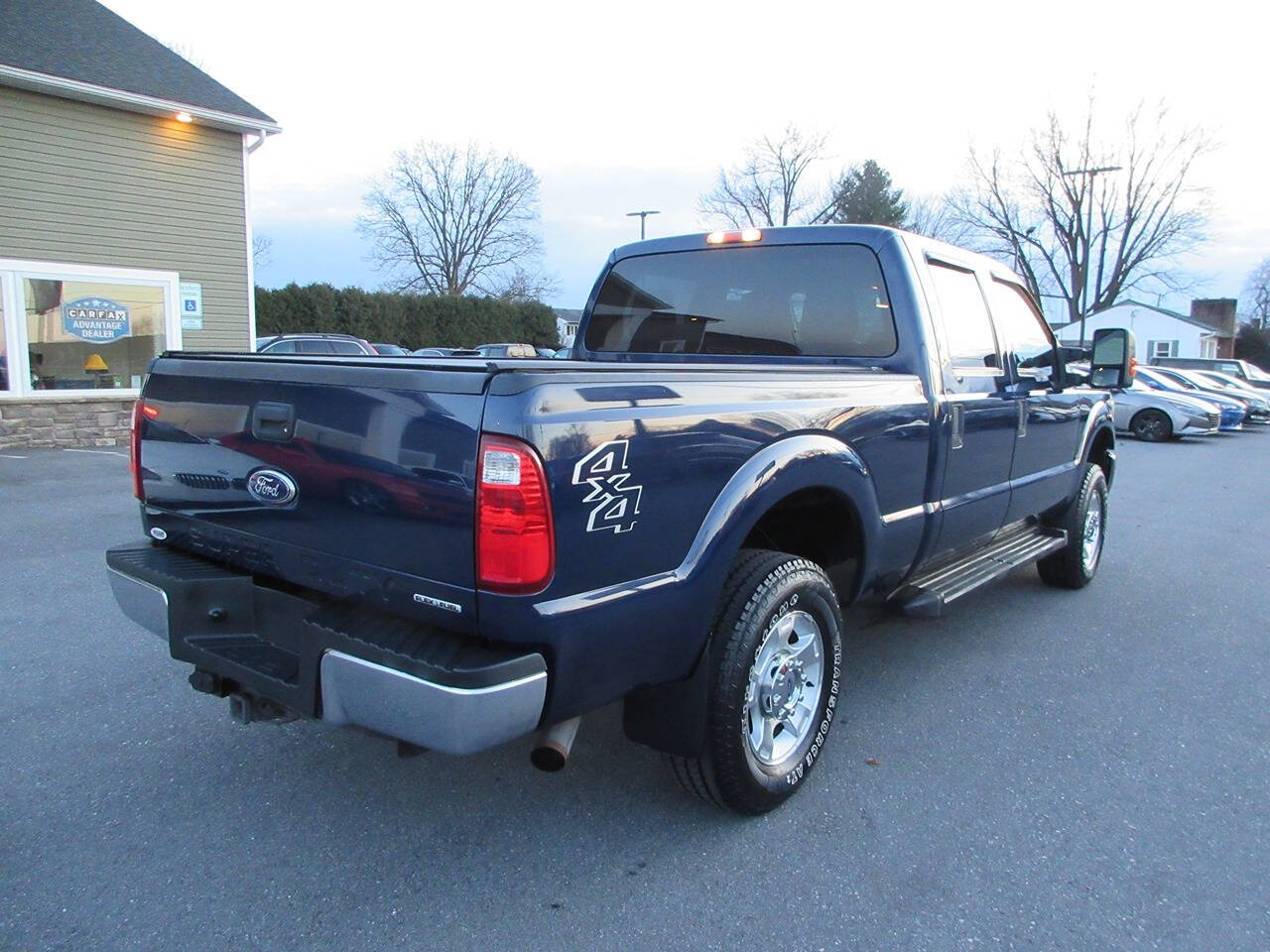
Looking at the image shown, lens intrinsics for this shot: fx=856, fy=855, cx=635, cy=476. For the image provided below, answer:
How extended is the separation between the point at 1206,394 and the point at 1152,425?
12.6 ft

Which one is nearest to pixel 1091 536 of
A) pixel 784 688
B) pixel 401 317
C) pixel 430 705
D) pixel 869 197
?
pixel 784 688

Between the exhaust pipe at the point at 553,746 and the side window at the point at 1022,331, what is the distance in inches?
130

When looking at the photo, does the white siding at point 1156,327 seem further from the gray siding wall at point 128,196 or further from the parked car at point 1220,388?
the gray siding wall at point 128,196

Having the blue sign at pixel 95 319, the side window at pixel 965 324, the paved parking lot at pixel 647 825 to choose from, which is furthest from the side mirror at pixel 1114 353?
the blue sign at pixel 95 319

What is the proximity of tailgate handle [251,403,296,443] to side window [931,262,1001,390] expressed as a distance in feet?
9.25

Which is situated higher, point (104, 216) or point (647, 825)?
point (104, 216)

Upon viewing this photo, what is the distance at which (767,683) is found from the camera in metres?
2.84

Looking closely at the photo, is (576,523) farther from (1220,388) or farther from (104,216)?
(1220,388)

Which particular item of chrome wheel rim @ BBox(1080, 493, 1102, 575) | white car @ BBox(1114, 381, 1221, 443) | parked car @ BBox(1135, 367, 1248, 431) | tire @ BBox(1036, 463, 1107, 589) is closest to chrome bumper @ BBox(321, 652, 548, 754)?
tire @ BBox(1036, 463, 1107, 589)

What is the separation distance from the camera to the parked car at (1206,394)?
19609 millimetres

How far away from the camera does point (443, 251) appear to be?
55469 mm

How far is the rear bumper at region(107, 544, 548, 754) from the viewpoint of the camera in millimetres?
2041

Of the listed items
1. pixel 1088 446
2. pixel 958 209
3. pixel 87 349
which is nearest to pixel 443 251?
→ pixel 958 209

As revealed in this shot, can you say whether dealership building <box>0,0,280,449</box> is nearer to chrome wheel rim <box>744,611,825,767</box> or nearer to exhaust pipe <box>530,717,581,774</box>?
exhaust pipe <box>530,717,581,774</box>
